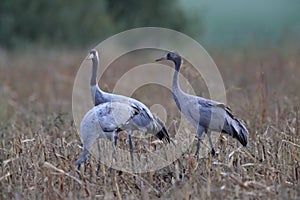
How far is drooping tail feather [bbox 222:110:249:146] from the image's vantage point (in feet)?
21.6

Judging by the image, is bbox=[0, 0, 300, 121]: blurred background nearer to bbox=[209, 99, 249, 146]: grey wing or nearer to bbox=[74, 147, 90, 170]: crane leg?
bbox=[209, 99, 249, 146]: grey wing

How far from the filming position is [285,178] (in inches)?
211

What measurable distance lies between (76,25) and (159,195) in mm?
19757

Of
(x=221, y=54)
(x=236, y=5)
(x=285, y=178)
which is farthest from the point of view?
(x=236, y=5)

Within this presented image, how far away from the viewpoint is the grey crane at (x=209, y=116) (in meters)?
6.64

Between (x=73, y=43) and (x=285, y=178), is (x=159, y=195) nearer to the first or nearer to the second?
(x=285, y=178)

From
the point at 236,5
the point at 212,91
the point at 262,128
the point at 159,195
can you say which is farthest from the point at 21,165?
the point at 236,5

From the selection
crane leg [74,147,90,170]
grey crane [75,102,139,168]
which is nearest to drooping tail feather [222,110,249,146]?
grey crane [75,102,139,168]

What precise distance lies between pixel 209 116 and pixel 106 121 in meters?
1.12

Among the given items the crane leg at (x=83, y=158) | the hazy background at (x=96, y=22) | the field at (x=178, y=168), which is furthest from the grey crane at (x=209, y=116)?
the hazy background at (x=96, y=22)

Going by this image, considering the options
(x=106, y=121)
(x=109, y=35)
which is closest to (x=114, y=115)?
(x=106, y=121)

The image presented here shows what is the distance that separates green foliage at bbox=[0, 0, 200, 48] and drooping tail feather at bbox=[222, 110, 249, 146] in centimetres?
1478

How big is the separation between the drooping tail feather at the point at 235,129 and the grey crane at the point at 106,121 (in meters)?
0.94

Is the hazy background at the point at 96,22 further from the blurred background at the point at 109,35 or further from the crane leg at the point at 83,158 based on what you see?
the crane leg at the point at 83,158
